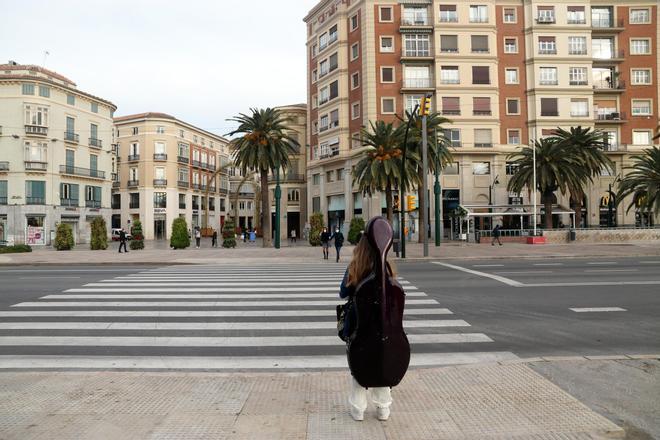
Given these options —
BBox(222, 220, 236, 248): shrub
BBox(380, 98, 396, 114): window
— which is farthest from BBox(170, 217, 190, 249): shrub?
BBox(380, 98, 396, 114): window

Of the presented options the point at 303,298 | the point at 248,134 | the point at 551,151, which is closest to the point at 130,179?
the point at 248,134

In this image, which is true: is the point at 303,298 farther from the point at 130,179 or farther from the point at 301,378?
the point at 130,179

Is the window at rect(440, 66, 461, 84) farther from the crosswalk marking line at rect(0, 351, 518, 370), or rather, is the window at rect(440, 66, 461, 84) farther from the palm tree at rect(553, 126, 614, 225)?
the crosswalk marking line at rect(0, 351, 518, 370)

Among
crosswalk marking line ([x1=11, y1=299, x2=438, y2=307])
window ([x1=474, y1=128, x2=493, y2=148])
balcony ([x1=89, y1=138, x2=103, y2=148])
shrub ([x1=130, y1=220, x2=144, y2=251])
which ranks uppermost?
balcony ([x1=89, y1=138, x2=103, y2=148])

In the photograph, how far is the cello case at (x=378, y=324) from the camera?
3.30 meters

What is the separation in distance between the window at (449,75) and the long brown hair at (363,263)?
43.5 metres

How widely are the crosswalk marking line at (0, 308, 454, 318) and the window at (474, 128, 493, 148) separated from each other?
125 ft

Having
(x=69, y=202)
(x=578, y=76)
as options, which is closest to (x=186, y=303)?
(x=69, y=202)

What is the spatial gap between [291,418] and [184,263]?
17.6m

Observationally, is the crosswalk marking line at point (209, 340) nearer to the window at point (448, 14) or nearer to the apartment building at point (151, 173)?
the window at point (448, 14)

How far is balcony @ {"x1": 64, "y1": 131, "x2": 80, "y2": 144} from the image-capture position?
47.7 metres

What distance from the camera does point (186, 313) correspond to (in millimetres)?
8297

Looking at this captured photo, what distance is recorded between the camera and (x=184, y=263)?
65.4 ft

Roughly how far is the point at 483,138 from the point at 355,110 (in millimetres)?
13499
